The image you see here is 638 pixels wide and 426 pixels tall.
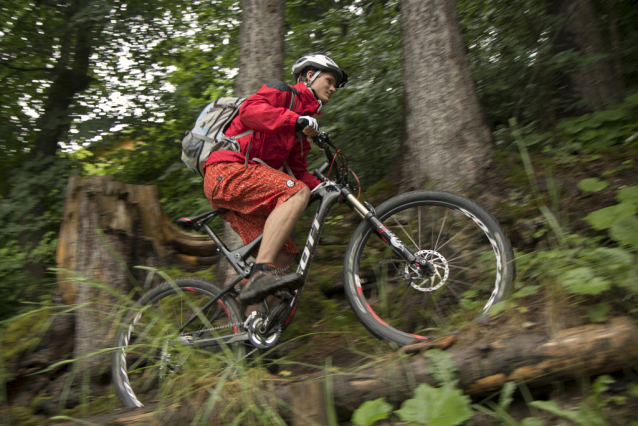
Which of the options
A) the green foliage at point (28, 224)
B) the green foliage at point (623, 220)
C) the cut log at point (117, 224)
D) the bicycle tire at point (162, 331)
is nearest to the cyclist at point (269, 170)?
the bicycle tire at point (162, 331)

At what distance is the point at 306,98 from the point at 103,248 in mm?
2079

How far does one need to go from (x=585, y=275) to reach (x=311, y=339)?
5.92ft

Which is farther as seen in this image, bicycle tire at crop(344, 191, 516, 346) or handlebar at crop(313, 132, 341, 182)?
handlebar at crop(313, 132, 341, 182)

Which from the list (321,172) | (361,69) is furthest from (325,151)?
(361,69)

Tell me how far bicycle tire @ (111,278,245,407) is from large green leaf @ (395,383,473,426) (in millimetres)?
1261

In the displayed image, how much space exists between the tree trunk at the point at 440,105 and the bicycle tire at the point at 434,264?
2.11ft

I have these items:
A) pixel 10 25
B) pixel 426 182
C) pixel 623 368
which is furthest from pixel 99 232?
pixel 10 25

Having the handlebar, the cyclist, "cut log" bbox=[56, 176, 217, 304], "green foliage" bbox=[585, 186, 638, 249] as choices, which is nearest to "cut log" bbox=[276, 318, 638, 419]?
"green foliage" bbox=[585, 186, 638, 249]

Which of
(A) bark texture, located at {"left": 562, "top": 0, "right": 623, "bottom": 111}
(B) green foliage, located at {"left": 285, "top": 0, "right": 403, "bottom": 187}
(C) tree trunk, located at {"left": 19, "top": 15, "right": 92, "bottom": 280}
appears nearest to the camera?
(A) bark texture, located at {"left": 562, "top": 0, "right": 623, "bottom": 111}

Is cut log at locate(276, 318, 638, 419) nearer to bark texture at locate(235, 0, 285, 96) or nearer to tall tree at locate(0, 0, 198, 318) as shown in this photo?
bark texture at locate(235, 0, 285, 96)

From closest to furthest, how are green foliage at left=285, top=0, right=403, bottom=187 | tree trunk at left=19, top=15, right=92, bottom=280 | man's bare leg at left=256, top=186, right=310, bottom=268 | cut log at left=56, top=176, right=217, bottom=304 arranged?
man's bare leg at left=256, top=186, right=310, bottom=268 → cut log at left=56, top=176, right=217, bottom=304 → green foliage at left=285, top=0, right=403, bottom=187 → tree trunk at left=19, top=15, right=92, bottom=280

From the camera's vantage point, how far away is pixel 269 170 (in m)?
2.73

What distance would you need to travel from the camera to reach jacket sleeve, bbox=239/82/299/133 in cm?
247

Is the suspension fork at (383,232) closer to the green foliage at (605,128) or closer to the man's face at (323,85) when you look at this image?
the man's face at (323,85)
